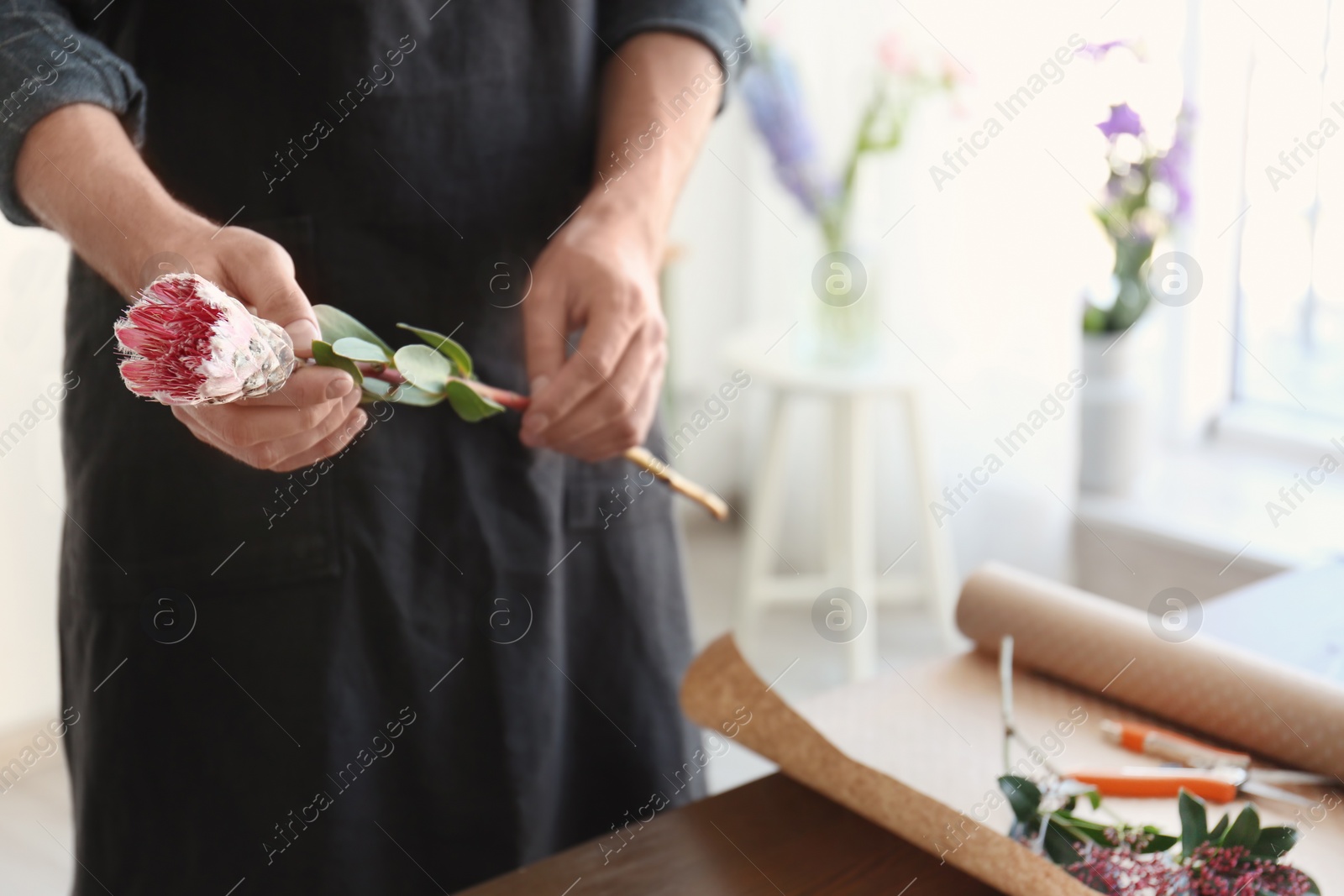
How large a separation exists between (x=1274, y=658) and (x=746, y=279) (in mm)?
2293

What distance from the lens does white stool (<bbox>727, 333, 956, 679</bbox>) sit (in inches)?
80.7

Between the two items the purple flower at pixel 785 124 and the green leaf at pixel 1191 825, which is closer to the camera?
the green leaf at pixel 1191 825

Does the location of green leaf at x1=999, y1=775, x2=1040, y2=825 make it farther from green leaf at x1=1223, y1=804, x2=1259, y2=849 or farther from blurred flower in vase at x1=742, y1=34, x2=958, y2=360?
blurred flower in vase at x1=742, y1=34, x2=958, y2=360

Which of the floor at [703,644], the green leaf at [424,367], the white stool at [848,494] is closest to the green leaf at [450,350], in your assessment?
the green leaf at [424,367]

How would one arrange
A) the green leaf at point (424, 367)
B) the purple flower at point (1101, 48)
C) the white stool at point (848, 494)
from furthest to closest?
the white stool at point (848, 494) < the purple flower at point (1101, 48) < the green leaf at point (424, 367)

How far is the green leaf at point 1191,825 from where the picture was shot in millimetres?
495

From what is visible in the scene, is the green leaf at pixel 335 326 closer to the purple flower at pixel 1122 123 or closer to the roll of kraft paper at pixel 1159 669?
the roll of kraft paper at pixel 1159 669

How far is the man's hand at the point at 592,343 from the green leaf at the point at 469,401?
0.20 ft

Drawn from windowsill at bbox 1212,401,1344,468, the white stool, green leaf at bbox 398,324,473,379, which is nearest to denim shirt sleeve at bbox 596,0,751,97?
green leaf at bbox 398,324,473,379

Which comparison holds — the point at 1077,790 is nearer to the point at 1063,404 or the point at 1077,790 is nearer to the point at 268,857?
the point at 268,857

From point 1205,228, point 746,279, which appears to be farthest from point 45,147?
point 746,279

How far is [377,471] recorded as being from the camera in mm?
740

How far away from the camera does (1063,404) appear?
2.09m

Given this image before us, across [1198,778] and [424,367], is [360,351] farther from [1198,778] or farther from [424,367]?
[1198,778]
